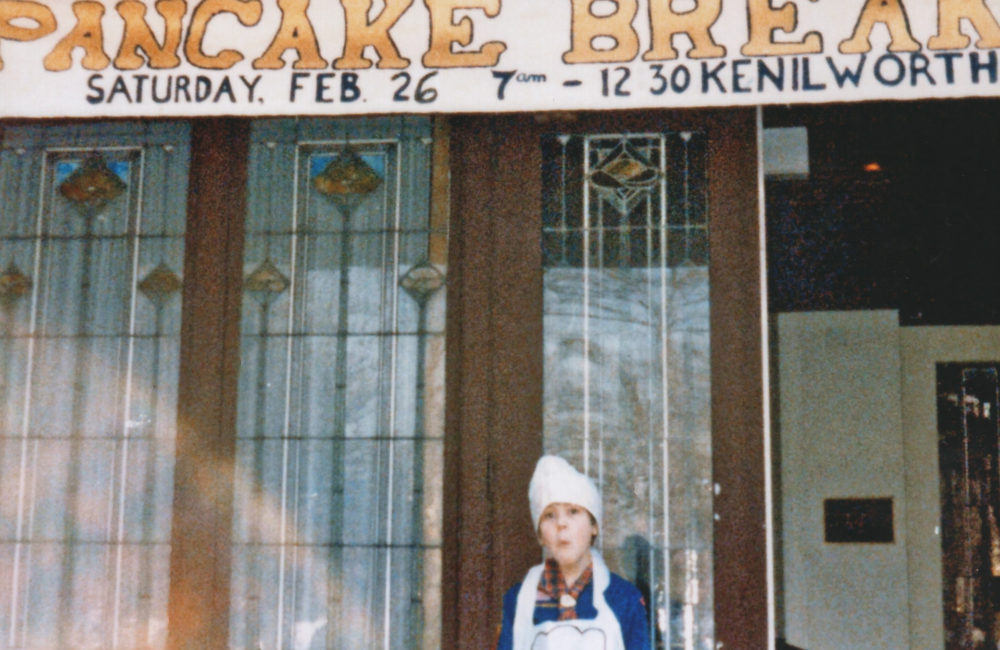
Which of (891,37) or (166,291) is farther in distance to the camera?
(166,291)

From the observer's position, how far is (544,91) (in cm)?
460

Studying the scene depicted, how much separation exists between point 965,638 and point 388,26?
19.2ft

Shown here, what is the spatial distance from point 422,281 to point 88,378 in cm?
149

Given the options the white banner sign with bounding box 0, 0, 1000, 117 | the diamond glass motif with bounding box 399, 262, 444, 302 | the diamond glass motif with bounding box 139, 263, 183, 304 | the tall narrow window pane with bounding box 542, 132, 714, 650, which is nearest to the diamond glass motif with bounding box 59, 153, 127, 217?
the white banner sign with bounding box 0, 0, 1000, 117

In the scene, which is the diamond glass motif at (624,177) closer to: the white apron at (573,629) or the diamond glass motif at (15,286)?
the white apron at (573,629)

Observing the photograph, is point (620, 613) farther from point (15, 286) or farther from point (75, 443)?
point (15, 286)

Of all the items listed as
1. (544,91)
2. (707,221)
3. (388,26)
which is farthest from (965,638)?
(388,26)

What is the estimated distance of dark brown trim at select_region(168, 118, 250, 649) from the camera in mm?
4637

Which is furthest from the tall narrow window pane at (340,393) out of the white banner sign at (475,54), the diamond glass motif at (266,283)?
the white banner sign at (475,54)

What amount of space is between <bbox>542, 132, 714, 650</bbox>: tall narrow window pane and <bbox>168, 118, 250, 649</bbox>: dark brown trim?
132 cm

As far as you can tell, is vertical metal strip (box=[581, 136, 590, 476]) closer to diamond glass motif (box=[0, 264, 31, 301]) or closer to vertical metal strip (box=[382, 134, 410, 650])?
vertical metal strip (box=[382, 134, 410, 650])

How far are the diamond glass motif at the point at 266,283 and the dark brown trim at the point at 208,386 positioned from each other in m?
0.06

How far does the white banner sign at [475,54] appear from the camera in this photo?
174 inches

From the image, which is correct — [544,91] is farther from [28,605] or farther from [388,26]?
[28,605]
